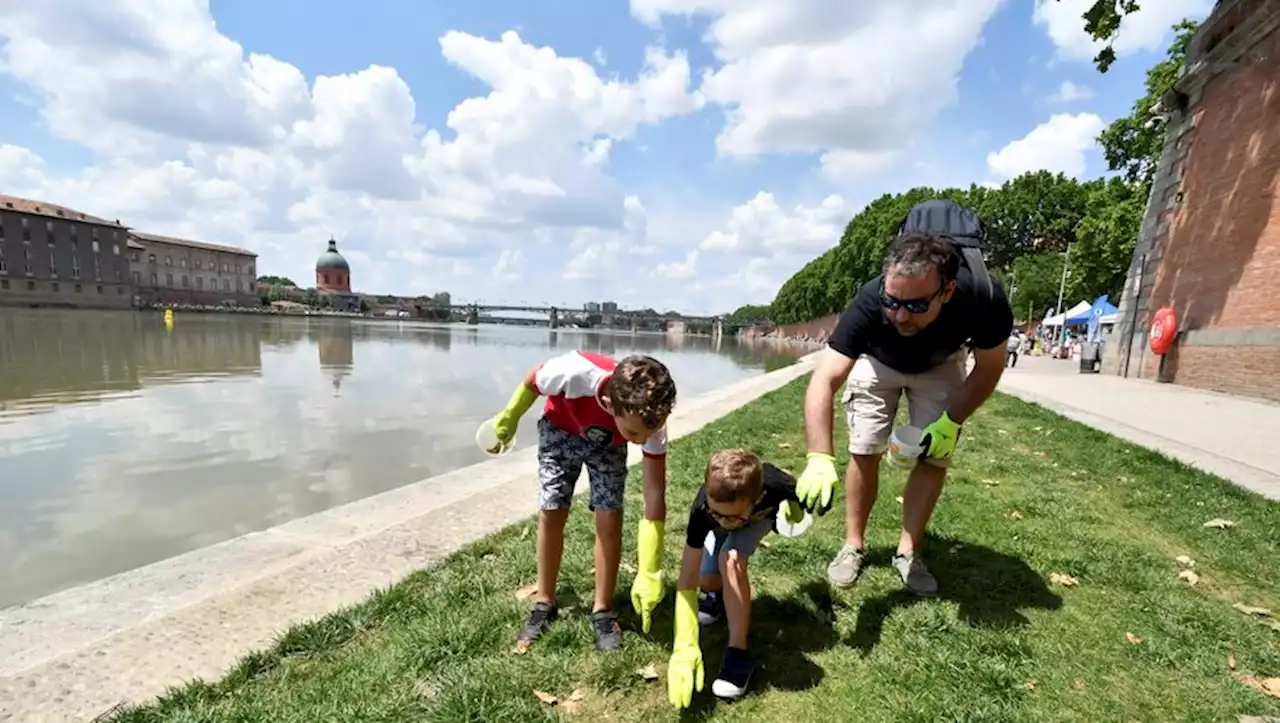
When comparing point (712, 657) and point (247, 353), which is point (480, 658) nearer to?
point (712, 657)

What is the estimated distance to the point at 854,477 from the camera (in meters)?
3.59

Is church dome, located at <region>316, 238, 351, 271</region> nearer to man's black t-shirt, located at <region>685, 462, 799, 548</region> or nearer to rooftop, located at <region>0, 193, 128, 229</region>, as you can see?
rooftop, located at <region>0, 193, 128, 229</region>

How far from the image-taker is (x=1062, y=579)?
3576mm

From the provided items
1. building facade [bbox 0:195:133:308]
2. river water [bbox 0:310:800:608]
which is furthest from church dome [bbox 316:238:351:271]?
river water [bbox 0:310:800:608]

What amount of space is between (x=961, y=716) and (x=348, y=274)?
174m

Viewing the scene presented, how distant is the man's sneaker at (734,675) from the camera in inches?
98.2

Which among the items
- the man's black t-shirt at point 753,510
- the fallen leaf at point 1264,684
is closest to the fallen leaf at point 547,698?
the man's black t-shirt at point 753,510

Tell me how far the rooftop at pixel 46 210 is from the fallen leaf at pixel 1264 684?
110379mm

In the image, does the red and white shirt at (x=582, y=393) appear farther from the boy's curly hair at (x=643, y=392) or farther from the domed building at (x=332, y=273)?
the domed building at (x=332, y=273)

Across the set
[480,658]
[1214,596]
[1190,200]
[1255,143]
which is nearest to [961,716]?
[480,658]

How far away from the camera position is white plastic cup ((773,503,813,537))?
288 cm

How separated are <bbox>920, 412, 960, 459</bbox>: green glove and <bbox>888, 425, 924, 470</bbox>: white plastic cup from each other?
0.11 feet

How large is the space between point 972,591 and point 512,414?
2.63 meters

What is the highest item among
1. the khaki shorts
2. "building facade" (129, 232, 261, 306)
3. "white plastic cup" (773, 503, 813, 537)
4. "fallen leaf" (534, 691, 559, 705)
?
"building facade" (129, 232, 261, 306)
